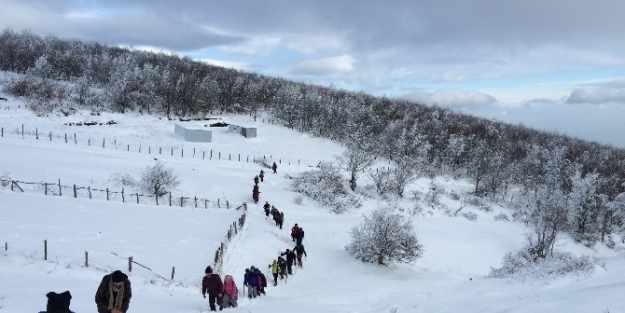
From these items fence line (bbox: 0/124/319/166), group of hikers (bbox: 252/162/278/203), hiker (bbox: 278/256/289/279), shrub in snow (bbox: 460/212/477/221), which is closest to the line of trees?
shrub in snow (bbox: 460/212/477/221)

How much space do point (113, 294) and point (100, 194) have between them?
25.4 metres

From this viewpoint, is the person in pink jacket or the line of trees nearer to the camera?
the person in pink jacket

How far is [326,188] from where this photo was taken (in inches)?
1652

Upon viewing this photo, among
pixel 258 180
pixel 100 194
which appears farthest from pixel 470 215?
pixel 100 194

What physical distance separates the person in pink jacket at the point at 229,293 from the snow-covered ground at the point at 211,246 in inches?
17.1

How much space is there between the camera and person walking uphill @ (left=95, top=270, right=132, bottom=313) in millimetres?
7164

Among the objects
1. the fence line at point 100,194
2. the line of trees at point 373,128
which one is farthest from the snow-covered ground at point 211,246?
the line of trees at point 373,128

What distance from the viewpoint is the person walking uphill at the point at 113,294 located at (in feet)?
23.5

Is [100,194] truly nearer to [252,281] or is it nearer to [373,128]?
[252,281]

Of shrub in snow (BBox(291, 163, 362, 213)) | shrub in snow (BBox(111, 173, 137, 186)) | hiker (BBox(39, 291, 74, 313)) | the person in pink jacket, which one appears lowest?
shrub in snow (BBox(291, 163, 362, 213))

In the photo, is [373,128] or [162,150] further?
[373,128]

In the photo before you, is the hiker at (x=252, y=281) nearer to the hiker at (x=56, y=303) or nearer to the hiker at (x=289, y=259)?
the hiker at (x=289, y=259)

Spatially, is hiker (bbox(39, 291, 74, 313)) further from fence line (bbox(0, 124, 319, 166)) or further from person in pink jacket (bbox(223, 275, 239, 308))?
fence line (bbox(0, 124, 319, 166))

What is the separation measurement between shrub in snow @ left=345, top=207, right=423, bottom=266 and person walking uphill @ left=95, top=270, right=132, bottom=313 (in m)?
18.1
